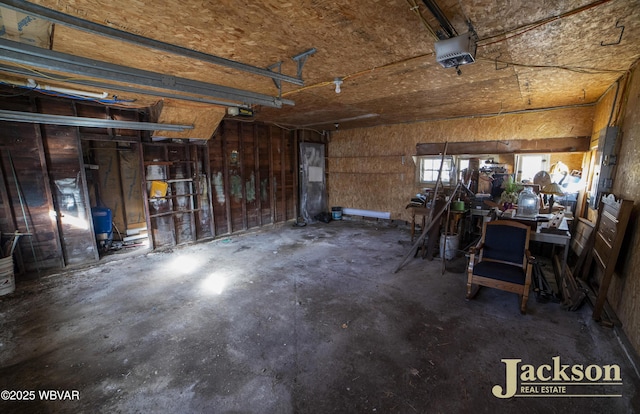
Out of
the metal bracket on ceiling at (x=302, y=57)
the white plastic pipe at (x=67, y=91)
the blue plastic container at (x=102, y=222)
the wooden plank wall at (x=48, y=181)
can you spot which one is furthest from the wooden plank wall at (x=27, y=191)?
the metal bracket on ceiling at (x=302, y=57)

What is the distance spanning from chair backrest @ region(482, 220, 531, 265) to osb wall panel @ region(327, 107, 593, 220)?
2.91 metres

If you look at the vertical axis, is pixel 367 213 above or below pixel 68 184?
below

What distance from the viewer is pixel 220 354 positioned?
224cm

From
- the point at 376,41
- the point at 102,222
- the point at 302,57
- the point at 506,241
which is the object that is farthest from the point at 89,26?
the point at 506,241

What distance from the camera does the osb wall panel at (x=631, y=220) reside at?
2.19 m

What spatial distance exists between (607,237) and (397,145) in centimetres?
441

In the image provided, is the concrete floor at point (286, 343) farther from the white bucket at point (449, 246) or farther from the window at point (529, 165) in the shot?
the window at point (529, 165)

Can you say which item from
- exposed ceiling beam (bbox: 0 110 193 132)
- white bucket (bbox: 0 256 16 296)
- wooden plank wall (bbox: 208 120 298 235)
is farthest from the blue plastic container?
wooden plank wall (bbox: 208 120 298 235)

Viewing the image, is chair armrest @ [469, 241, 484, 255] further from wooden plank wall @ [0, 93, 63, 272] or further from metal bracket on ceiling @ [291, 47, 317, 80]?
wooden plank wall @ [0, 93, 63, 272]

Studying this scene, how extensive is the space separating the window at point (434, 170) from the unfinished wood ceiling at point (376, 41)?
2.37 m

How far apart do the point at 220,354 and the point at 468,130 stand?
19.4 ft

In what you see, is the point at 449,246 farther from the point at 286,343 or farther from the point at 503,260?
the point at 286,343

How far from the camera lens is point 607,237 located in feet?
8.91

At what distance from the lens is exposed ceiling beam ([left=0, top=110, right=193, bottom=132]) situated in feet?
10.2
